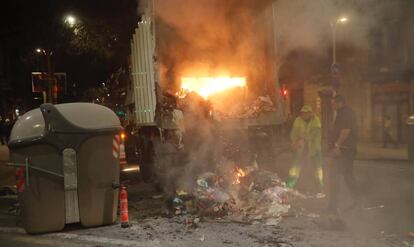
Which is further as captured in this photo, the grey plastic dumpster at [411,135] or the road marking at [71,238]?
the grey plastic dumpster at [411,135]

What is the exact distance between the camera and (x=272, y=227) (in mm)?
5301

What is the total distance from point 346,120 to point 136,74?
4516 millimetres

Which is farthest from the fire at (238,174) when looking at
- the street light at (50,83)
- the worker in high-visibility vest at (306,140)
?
the street light at (50,83)

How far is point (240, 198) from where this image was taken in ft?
21.4

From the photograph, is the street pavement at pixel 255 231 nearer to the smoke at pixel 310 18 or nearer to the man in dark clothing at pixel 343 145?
the man in dark clothing at pixel 343 145

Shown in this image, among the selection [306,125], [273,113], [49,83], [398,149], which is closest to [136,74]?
[273,113]

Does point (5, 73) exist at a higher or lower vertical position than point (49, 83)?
higher

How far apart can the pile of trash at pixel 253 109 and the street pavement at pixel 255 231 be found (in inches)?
77.2

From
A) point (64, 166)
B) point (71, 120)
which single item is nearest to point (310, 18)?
point (71, 120)

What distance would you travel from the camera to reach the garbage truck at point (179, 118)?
24.4 ft

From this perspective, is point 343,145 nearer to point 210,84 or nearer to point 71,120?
point 210,84

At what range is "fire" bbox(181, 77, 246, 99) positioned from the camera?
8.27m

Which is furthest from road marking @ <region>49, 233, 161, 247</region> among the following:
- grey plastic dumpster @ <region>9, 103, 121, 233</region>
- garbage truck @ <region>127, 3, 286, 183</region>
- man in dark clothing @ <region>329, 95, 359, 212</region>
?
man in dark clothing @ <region>329, 95, 359, 212</region>

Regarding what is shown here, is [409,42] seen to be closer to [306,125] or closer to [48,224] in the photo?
[306,125]
